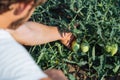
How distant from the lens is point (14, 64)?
150 centimetres

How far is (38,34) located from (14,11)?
1366 mm

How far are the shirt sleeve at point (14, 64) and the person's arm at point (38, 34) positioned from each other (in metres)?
1.22

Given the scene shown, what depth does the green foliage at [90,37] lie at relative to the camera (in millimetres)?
2830

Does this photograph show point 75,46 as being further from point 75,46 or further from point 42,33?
point 42,33

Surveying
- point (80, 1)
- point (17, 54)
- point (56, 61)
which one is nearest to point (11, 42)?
point (17, 54)

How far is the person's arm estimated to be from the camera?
2.81 meters

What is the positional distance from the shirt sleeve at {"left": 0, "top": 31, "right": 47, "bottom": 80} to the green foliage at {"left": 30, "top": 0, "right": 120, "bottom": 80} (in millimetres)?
1274

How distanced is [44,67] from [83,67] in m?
0.28

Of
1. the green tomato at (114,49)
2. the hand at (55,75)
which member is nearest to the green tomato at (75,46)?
the green tomato at (114,49)

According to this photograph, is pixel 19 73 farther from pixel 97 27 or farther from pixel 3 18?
pixel 97 27

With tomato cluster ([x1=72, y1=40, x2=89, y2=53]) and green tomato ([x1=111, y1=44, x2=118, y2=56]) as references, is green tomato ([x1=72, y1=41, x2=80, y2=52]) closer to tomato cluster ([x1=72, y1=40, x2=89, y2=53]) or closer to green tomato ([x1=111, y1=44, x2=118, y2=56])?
tomato cluster ([x1=72, y1=40, x2=89, y2=53])

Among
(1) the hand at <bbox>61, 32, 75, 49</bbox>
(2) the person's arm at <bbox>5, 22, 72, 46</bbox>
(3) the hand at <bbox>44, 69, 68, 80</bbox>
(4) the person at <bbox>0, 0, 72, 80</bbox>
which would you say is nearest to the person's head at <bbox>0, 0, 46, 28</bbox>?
(4) the person at <bbox>0, 0, 72, 80</bbox>

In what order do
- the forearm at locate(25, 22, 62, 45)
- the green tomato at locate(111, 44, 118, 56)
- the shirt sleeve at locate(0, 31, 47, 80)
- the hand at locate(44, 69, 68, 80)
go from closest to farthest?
the shirt sleeve at locate(0, 31, 47, 80) → the hand at locate(44, 69, 68, 80) → the green tomato at locate(111, 44, 118, 56) → the forearm at locate(25, 22, 62, 45)

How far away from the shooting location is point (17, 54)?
1535 millimetres
